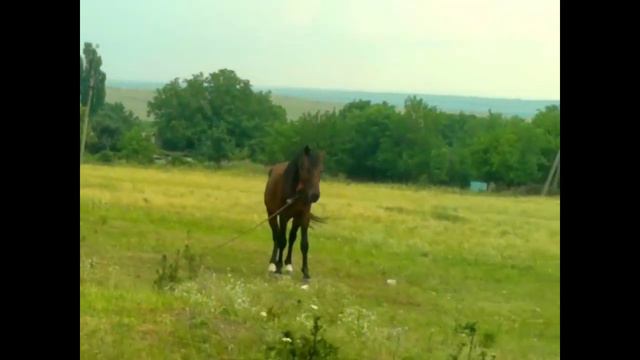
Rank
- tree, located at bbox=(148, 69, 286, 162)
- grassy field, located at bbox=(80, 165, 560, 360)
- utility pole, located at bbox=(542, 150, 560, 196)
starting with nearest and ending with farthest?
utility pole, located at bbox=(542, 150, 560, 196)
grassy field, located at bbox=(80, 165, 560, 360)
tree, located at bbox=(148, 69, 286, 162)

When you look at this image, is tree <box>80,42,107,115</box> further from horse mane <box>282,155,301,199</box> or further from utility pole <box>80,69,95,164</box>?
horse mane <box>282,155,301,199</box>

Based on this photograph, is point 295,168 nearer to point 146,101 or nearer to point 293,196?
point 293,196

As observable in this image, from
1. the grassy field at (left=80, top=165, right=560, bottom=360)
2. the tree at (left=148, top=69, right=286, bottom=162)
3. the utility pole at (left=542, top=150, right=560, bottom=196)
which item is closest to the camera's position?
the utility pole at (left=542, top=150, right=560, bottom=196)

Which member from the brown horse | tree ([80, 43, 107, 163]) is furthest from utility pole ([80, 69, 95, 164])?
the brown horse

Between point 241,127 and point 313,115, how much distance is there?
19 cm

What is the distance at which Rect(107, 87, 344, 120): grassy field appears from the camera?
2.08 m

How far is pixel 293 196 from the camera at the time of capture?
2.08 metres

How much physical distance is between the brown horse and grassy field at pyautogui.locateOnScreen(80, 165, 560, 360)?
23 millimetres

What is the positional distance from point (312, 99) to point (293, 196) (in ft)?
0.78

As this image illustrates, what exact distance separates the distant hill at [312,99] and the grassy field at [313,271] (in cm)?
17

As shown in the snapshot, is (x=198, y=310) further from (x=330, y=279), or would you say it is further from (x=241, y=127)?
(x=241, y=127)

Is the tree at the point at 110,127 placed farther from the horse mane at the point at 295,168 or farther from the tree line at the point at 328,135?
the horse mane at the point at 295,168
